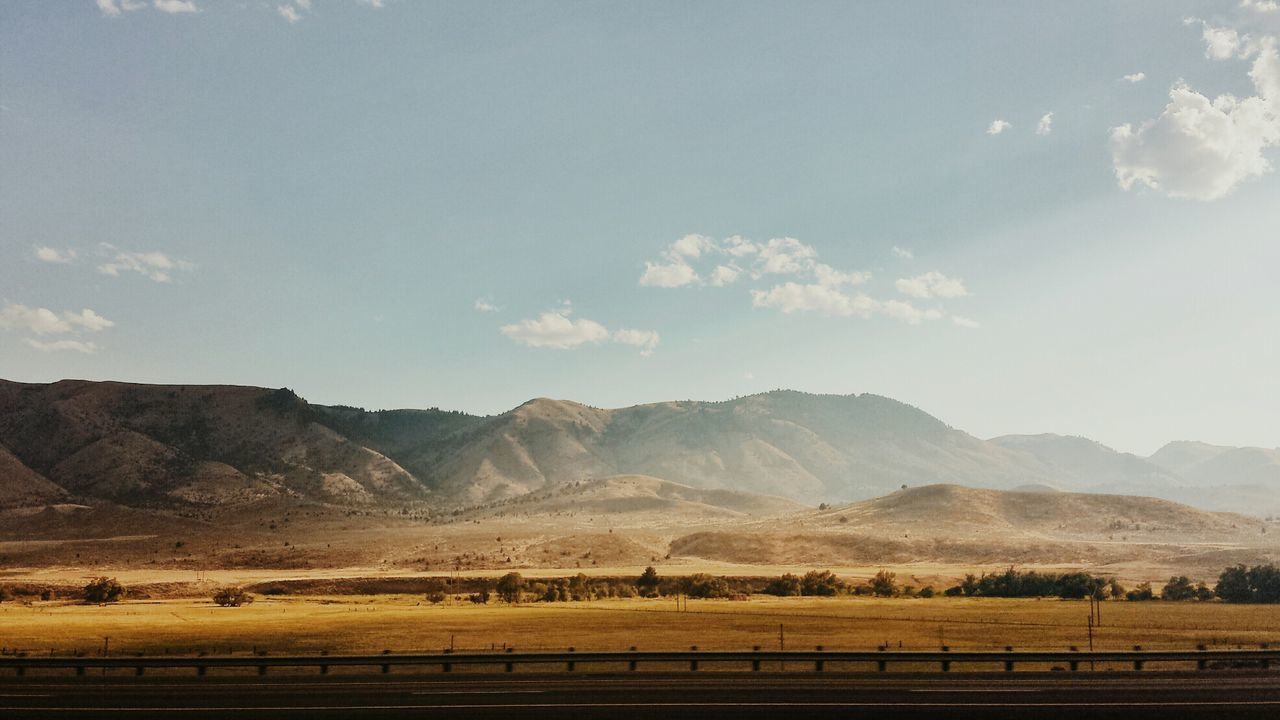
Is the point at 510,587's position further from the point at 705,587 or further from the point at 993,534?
the point at 993,534

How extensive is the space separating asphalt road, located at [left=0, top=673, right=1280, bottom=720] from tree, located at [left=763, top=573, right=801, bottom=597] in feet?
182

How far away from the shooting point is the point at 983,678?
3006 centimetres

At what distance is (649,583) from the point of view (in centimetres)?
8931

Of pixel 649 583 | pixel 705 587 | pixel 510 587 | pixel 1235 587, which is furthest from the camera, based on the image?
pixel 649 583

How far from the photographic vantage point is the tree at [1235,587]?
68750 millimetres

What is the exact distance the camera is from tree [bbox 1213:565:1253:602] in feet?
226

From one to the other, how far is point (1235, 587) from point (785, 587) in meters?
39.0

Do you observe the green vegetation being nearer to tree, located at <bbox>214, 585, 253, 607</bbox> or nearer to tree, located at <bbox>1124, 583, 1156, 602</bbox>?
tree, located at <bbox>1124, 583, 1156, 602</bbox>

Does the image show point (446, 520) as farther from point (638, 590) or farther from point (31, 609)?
point (31, 609)

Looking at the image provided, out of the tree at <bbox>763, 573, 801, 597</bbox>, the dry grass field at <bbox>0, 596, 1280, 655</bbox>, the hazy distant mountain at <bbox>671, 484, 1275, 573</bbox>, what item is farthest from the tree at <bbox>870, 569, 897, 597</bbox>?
the hazy distant mountain at <bbox>671, 484, 1275, 573</bbox>

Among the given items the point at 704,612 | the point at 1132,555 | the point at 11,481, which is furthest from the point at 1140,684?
the point at 11,481

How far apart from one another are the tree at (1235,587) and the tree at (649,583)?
5011 cm

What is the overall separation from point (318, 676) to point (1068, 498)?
155575mm

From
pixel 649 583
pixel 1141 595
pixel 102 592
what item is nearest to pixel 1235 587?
pixel 1141 595
